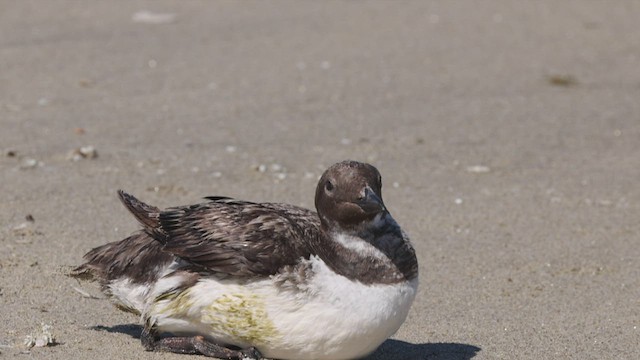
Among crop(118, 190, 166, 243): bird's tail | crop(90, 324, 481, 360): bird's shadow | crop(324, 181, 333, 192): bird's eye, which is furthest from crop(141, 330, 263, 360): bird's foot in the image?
crop(324, 181, 333, 192): bird's eye

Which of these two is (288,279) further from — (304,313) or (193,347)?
(193,347)

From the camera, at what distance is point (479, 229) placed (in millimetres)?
8984

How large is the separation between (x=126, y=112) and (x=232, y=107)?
1.10 metres

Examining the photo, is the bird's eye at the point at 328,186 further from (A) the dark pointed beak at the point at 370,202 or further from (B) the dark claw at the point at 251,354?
(B) the dark claw at the point at 251,354

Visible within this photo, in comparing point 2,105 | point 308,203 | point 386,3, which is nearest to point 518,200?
point 308,203

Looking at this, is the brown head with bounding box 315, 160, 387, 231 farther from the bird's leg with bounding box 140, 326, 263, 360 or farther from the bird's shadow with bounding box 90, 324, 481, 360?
the bird's shadow with bounding box 90, 324, 481, 360

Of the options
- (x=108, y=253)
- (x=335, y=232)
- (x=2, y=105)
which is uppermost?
(x=335, y=232)

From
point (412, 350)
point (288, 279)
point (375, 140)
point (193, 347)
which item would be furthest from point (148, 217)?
point (375, 140)

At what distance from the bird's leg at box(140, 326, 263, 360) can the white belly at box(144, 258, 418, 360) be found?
0.07 meters

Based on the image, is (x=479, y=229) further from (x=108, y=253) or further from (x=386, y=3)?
(x=386, y=3)

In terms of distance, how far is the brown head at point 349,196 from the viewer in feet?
18.8

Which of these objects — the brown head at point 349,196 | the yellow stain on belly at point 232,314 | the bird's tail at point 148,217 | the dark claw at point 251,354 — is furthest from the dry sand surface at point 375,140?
the brown head at point 349,196

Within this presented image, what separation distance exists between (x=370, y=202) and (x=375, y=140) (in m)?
5.45

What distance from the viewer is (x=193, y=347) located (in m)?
6.09
